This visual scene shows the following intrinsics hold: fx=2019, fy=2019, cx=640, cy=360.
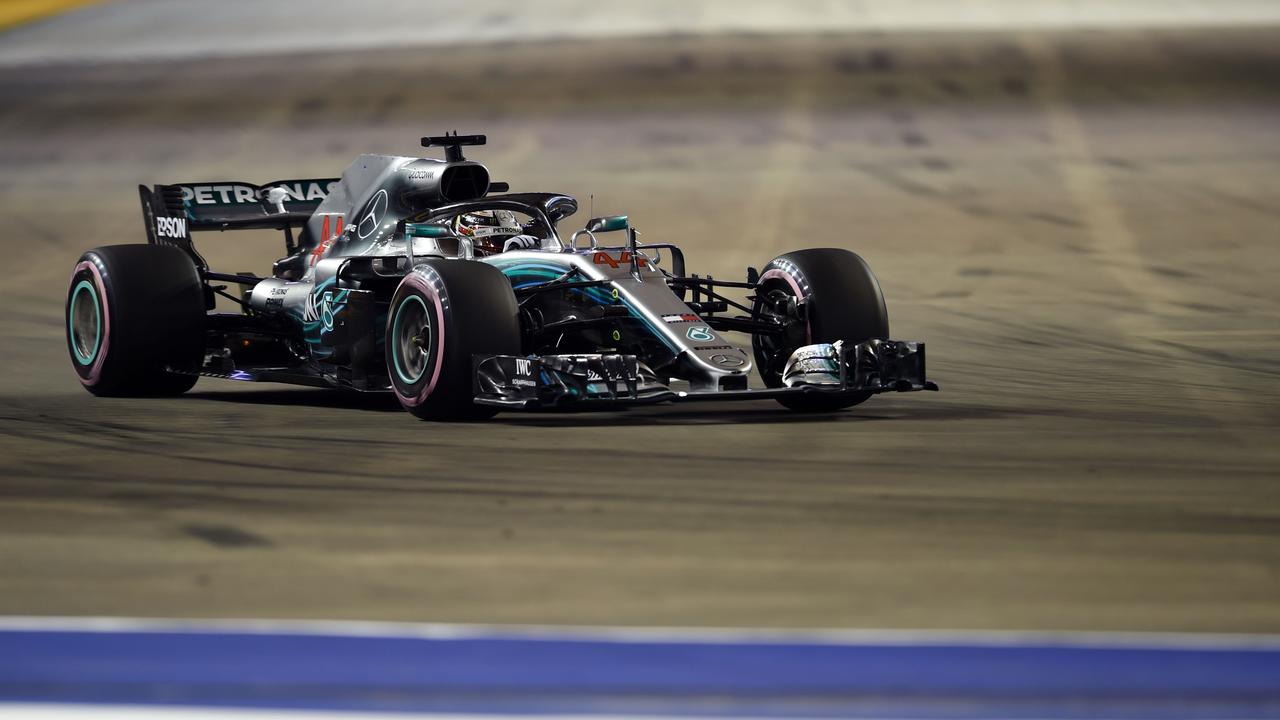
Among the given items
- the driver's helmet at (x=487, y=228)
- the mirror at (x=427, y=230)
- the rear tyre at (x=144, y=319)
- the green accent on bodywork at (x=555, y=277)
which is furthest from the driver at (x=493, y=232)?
the rear tyre at (x=144, y=319)

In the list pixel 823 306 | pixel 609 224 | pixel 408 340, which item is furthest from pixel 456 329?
pixel 823 306

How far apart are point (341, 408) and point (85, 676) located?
7610mm

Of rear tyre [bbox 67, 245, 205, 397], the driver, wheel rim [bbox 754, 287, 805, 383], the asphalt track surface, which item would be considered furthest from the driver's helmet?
rear tyre [bbox 67, 245, 205, 397]

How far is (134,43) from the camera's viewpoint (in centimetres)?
4809

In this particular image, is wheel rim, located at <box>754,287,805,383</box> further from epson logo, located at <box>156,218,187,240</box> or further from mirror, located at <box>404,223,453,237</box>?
epson logo, located at <box>156,218,187,240</box>

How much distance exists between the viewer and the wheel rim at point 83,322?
14.4 m

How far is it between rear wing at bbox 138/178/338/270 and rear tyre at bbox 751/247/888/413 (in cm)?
414

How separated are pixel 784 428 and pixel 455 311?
2.00 m

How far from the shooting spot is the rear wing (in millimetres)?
15289

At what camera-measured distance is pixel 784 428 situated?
11.6 m

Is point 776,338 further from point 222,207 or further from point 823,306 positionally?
point 222,207

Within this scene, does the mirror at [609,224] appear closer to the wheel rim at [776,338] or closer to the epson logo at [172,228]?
the wheel rim at [776,338]

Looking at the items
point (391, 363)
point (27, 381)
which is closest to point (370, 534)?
point (391, 363)

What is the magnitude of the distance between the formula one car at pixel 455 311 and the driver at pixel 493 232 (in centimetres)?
1
